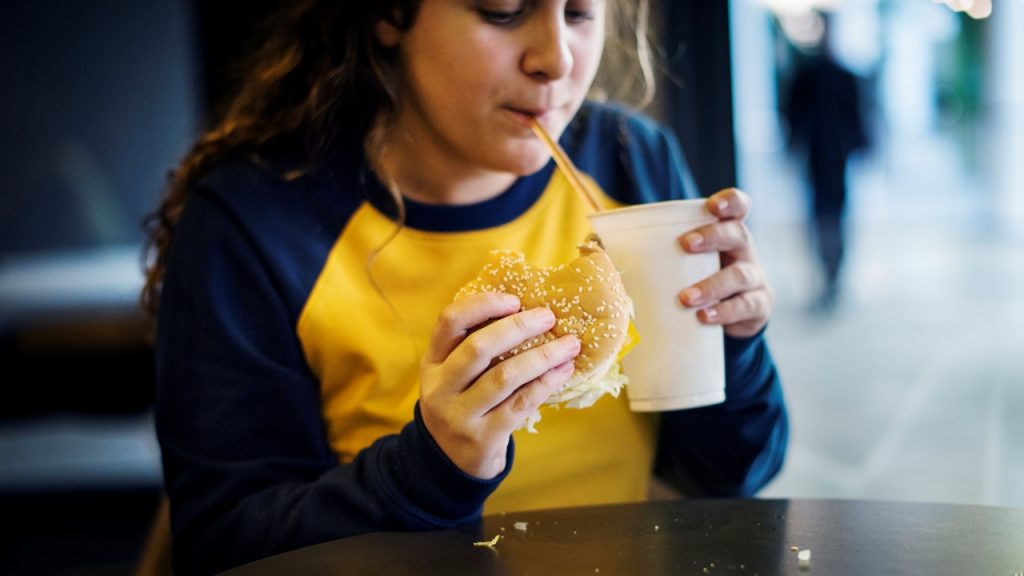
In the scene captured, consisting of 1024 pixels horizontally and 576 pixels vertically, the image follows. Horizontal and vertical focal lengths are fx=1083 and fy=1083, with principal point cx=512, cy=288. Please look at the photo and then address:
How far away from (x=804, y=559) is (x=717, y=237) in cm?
35

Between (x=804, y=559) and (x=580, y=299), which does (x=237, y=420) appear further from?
(x=804, y=559)

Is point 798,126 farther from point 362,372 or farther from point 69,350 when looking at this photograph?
point 362,372

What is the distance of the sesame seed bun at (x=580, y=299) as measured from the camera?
92 centimetres

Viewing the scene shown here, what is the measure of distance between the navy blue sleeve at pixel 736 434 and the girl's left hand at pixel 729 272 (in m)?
0.10

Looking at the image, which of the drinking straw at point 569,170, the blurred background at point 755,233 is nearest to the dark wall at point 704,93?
the blurred background at point 755,233

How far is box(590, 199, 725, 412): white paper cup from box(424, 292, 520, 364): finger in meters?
0.17

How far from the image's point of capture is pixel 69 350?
375cm

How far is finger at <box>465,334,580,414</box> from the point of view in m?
0.85

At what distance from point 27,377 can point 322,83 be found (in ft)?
9.90

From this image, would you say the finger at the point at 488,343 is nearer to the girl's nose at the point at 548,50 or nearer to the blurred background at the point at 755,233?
the girl's nose at the point at 548,50

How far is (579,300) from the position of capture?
0.92 metres

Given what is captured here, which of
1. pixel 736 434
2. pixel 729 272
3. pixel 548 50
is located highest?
pixel 548 50

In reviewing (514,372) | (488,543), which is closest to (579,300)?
(514,372)

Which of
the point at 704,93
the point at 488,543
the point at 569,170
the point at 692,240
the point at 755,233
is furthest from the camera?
the point at 755,233
